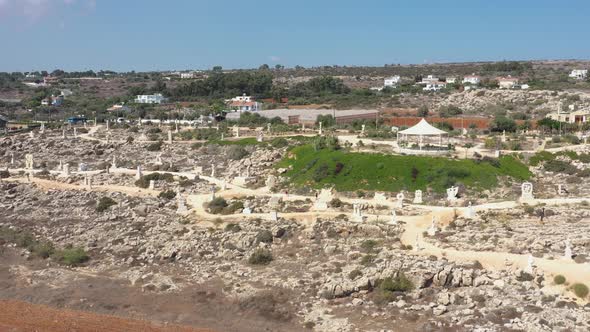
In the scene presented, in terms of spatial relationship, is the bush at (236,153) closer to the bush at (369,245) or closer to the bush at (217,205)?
the bush at (217,205)

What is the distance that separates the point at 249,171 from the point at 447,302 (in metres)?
25.9

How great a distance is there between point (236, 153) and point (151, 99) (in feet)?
176

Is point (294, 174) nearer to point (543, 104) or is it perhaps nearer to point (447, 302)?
point (447, 302)

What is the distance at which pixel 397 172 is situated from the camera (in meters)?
41.1

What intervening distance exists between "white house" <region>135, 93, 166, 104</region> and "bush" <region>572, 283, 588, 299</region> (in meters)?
84.7

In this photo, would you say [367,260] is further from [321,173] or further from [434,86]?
[434,86]

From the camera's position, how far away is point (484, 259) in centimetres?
2755

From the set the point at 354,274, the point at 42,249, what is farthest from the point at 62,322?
the point at 354,274

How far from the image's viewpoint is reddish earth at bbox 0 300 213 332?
2545 cm

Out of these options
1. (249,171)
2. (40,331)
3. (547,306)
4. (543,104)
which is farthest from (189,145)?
(543,104)

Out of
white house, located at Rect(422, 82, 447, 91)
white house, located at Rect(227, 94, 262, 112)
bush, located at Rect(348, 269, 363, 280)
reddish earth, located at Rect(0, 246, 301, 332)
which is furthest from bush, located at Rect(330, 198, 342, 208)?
white house, located at Rect(422, 82, 447, 91)

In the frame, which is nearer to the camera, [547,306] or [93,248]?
[547,306]

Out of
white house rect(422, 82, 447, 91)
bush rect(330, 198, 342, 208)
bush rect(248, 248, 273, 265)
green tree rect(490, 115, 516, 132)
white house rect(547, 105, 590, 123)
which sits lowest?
bush rect(248, 248, 273, 265)

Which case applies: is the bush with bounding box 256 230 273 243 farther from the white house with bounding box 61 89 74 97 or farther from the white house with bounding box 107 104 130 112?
the white house with bounding box 61 89 74 97
